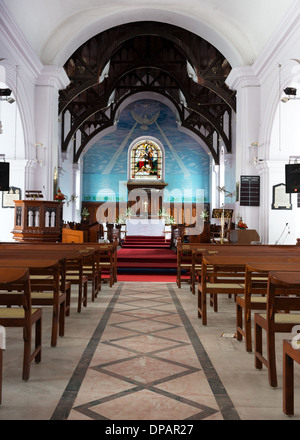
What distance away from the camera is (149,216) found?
19.5 metres

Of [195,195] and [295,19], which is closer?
[295,19]

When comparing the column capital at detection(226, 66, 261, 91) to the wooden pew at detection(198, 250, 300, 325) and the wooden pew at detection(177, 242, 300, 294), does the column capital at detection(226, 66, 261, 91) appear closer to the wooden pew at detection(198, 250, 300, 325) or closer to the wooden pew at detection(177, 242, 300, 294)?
the wooden pew at detection(177, 242, 300, 294)

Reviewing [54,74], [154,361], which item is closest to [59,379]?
[154,361]

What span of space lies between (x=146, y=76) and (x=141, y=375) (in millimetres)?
19303

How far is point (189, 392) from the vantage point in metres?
2.38

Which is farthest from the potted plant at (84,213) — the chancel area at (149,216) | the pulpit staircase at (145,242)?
the pulpit staircase at (145,242)

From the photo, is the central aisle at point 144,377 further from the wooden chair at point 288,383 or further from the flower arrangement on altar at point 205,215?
the flower arrangement on altar at point 205,215

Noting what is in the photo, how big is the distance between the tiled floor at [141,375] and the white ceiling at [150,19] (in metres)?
7.89

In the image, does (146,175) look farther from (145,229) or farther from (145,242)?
(145,242)

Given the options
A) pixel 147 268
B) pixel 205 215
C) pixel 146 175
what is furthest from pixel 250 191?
pixel 146 175

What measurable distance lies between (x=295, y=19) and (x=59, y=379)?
7.64 m

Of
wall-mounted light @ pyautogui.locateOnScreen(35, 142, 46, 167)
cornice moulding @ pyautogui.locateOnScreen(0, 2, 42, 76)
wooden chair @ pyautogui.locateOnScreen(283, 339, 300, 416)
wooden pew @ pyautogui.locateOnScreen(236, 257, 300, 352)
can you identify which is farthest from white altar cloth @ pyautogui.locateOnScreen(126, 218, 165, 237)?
wooden chair @ pyautogui.locateOnScreen(283, 339, 300, 416)

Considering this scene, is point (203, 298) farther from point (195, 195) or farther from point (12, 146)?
point (195, 195)

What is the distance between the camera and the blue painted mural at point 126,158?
20.6 meters
